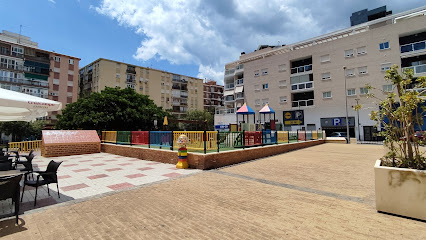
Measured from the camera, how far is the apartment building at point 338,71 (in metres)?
27.8

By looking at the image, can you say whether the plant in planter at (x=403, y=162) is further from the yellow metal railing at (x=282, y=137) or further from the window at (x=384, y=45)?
the window at (x=384, y=45)

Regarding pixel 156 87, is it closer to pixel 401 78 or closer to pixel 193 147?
pixel 193 147

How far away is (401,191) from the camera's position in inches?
136

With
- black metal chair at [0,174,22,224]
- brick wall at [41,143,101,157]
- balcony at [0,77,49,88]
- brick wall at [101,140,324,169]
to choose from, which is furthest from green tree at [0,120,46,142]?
black metal chair at [0,174,22,224]

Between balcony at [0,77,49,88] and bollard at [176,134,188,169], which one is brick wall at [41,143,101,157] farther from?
balcony at [0,77,49,88]

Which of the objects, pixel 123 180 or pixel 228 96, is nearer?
pixel 123 180

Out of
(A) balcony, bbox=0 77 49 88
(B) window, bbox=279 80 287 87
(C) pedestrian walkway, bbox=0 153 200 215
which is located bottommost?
(C) pedestrian walkway, bbox=0 153 200 215

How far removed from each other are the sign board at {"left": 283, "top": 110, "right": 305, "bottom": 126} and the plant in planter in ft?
105

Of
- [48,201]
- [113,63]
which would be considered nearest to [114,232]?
[48,201]

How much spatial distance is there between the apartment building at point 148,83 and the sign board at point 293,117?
35.5 m

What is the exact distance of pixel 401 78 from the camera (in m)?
3.94

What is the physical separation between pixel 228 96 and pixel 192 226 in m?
44.9

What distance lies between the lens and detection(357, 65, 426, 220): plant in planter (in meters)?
3.33

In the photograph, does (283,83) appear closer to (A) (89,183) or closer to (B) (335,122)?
(B) (335,122)
